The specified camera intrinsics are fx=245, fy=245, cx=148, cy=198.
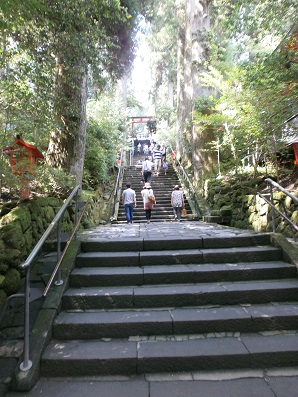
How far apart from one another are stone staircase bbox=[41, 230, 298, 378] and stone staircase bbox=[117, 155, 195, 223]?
493cm

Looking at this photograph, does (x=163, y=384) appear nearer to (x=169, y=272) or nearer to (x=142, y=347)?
(x=142, y=347)

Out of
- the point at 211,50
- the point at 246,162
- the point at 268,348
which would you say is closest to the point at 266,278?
the point at 268,348

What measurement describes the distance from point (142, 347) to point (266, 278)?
72.9 inches

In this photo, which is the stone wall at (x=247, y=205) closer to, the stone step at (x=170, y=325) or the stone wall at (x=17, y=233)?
the stone step at (x=170, y=325)

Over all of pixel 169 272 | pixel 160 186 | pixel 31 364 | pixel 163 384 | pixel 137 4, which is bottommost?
pixel 163 384

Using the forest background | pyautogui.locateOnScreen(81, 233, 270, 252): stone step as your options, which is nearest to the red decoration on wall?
the forest background

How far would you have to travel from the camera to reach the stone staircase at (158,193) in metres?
8.95

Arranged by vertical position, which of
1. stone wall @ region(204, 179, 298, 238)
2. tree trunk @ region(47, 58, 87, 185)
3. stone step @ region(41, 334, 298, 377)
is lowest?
stone step @ region(41, 334, 298, 377)

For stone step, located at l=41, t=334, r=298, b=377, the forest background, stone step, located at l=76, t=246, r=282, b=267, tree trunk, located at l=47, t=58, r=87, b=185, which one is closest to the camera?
stone step, located at l=41, t=334, r=298, b=377

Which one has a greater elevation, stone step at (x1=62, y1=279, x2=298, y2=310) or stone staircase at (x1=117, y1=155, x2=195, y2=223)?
stone staircase at (x1=117, y1=155, x2=195, y2=223)

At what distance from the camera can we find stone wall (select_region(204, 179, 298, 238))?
15.7ft

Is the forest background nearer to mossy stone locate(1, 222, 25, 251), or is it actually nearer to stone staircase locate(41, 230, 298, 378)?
mossy stone locate(1, 222, 25, 251)

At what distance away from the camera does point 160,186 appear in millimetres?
11508

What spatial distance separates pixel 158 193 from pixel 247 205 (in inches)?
203
